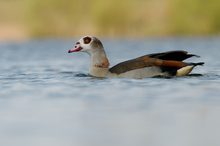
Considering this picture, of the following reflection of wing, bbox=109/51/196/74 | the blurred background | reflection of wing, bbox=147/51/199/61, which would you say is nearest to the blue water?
reflection of wing, bbox=109/51/196/74

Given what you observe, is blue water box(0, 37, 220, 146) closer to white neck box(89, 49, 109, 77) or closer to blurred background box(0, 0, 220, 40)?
white neck box(89, 49, 109, 77)

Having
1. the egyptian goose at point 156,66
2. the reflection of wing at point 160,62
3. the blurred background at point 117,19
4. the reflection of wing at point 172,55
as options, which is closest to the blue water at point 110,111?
the egyptian goose at point 156,66

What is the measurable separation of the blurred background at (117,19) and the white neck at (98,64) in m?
29.0

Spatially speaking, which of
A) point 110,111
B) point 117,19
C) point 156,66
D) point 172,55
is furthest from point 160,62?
point 117,19

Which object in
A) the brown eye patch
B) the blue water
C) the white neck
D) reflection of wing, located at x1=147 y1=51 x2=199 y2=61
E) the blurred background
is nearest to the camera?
the blue water

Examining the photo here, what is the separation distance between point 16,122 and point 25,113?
0.78m

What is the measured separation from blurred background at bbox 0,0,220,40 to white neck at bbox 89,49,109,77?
2898 centimetres

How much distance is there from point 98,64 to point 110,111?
16.5ft

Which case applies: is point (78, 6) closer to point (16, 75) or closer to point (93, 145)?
point (16, 75)

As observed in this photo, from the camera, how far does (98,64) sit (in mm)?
15641

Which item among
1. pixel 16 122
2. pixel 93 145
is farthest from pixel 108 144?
pixel 16 122

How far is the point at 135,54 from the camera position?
29.6m

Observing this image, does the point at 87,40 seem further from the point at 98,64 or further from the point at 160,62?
the point at 160,62

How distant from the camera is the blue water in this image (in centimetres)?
871
